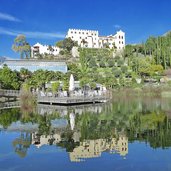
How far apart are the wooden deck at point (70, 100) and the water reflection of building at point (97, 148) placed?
19072 millimetres

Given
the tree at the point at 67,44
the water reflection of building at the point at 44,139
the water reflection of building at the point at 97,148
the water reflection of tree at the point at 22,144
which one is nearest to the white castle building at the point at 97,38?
the tree at the point at 67,44

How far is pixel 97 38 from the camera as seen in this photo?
3659 inches

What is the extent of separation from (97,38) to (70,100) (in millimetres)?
62275

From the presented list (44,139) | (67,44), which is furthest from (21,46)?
(44,139)

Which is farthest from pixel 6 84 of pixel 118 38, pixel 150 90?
pixel 118 38

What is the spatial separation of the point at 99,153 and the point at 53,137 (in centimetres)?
370

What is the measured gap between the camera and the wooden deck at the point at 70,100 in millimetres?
32562

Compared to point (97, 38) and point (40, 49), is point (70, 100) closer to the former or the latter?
point (40, 49)

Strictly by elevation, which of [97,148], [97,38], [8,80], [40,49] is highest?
[97,38]

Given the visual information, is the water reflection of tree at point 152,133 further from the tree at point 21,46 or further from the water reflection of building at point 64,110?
the tree at point 21,46

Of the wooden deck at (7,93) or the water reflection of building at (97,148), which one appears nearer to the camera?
the water reflection of building at (97,148)

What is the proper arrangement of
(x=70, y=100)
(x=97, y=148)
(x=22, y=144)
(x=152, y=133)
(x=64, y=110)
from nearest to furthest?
(x=97, y=148) < (x=22, y=144) < (x=152, y=133) < (x=64, y=110) < (x=70, y=100)

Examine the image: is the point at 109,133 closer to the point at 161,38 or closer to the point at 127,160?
the point at 127,160

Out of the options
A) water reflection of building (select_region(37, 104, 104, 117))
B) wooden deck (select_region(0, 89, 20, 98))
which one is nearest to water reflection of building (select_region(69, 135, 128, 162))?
water reflection of building (select_region(37, 104, 104, 117))
